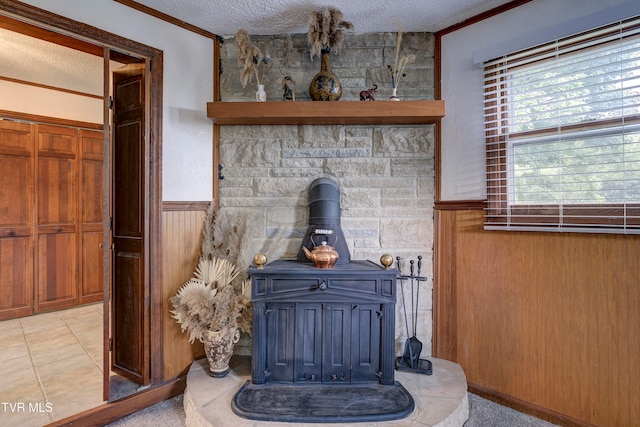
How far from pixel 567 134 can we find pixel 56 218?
5.08 m

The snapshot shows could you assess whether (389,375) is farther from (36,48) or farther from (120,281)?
(36,48)

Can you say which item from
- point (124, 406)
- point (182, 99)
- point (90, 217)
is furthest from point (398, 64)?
point (90, 217)

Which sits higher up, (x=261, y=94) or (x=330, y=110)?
(x=261, y=94)

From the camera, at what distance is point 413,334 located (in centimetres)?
238

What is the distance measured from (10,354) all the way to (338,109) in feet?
11.0

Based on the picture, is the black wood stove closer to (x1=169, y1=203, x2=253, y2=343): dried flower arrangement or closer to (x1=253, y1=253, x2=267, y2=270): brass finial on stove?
(x1=253, y1=253, x2=267, y2=270): brass finial on stove

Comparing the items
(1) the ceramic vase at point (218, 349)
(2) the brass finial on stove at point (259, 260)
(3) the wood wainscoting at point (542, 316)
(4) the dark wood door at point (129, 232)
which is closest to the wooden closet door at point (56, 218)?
(4) the dark wood door at point (129, 232)

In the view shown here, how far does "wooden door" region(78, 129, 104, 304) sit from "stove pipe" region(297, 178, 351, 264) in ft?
10.8

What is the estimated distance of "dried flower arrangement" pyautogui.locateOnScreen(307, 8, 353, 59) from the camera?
7.22 ft

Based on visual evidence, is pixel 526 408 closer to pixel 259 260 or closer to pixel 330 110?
pixel 259 260

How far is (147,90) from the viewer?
220 cm

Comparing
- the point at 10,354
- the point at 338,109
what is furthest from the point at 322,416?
the point at 10,354

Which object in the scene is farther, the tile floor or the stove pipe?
the stove pipe

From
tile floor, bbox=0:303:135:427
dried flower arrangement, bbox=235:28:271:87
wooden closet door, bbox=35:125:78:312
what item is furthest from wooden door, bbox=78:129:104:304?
dried flower arrangement, bbox=235:28:271:87
